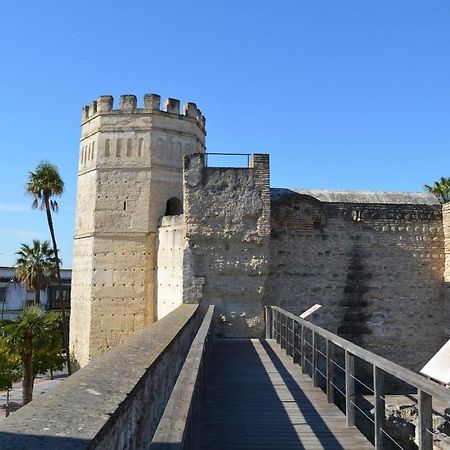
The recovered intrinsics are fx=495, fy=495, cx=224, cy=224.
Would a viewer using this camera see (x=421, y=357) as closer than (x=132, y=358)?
No

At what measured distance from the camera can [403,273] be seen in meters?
14.0

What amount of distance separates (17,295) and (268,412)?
46.7m

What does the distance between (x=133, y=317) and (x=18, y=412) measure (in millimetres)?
14609

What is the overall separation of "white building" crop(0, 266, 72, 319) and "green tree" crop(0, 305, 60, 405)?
26546mm

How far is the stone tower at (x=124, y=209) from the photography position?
55.7 feet

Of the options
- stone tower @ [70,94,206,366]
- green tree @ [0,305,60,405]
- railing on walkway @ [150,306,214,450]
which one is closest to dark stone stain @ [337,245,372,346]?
stone tower @ [70,94,206,366]

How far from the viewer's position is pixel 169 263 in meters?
15.6

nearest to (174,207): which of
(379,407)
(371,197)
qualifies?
(371,197)

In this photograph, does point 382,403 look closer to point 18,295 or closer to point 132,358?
point 132,358

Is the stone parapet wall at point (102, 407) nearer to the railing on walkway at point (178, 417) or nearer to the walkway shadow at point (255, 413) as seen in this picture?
the railing on walkway at point (178, 417)

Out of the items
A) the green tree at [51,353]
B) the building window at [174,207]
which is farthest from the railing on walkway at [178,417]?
the green tree at [51,353]

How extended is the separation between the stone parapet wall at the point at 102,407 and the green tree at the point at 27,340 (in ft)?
51.5

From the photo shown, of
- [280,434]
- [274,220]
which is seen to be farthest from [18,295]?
[280,434]

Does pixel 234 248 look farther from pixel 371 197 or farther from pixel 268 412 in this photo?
pixel 268 412
